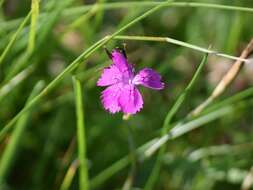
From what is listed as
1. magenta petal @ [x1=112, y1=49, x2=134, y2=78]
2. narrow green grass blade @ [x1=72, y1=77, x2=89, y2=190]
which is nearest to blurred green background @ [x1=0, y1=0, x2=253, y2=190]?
narrow green grass blade @ [x1=72, y1=77, x2=89, y2=190]

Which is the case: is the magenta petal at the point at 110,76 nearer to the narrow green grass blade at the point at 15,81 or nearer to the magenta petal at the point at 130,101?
the magenta petal at the point at 130,101

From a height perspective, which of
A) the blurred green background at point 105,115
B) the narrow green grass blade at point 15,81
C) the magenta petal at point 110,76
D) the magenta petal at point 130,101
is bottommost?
the blurred green background at point 105,115

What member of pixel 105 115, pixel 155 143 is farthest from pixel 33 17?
pixel 105 115

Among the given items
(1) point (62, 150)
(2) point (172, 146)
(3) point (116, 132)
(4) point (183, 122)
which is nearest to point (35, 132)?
(1) point (62, 150)

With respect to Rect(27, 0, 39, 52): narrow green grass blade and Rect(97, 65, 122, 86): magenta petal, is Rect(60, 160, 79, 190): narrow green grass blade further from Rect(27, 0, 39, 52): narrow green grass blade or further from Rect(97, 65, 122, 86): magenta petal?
Rect(97, 65, 122, 86): magenta petal

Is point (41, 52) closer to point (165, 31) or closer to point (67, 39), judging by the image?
point (165, 31)

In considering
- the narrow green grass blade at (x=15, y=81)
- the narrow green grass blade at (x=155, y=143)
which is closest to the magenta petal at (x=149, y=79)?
the narrow green grass blade at (x=155, y=143)

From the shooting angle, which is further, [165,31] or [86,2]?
[86,2]

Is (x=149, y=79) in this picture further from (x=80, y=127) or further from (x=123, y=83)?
(x=80, y=127)
